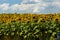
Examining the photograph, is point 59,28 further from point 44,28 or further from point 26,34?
point 26,34

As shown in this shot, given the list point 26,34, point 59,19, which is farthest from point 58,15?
point 26,34

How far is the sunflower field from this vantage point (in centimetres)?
984

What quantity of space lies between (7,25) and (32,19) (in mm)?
1176

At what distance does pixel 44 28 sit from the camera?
990 centimetres

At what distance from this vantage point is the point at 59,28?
994 cm

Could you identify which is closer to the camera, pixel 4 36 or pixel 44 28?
pixel 44 28

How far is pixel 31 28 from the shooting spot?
32.8 feet

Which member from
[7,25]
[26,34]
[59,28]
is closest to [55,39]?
[59,28]

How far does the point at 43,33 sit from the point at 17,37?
3.87 feet

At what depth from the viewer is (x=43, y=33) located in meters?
9.87

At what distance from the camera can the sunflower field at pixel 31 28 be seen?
32.3 ft

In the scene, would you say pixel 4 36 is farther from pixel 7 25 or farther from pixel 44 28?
pixel 44 28

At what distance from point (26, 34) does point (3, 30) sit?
1196mm

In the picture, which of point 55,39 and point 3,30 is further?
point 3,30
